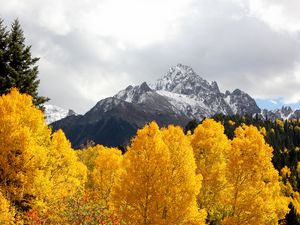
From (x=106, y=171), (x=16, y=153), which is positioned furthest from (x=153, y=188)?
(x=106, y=171)

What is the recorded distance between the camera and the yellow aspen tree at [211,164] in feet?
126

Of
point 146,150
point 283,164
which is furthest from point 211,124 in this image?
point 283,164

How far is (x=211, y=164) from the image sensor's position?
4009 centimetres

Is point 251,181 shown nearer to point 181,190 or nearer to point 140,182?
point 181,190

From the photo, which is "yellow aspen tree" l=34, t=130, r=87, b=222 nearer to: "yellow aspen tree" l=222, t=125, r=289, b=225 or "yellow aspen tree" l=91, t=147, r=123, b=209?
"yellow aspen tree" l=91, t=147, r=123, b=209

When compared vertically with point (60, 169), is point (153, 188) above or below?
below

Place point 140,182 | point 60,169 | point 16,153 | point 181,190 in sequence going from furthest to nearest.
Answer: point 60,169 → point 16,153 → point 181,190 → point 140,182

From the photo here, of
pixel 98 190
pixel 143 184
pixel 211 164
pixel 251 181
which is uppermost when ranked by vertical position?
pixel 211 164

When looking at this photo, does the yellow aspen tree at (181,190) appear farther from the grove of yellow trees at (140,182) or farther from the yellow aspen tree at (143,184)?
the yellow aspen tree at (143,184)

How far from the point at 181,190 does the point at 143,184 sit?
2.93m

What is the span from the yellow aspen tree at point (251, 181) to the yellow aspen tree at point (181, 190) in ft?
18.2

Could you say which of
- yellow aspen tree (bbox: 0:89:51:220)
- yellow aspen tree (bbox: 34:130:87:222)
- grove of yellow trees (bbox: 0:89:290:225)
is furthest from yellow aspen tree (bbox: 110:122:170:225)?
yellow aspen tree (bbox: 34:130:87:222)

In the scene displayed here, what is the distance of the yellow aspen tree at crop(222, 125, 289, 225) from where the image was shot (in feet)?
105

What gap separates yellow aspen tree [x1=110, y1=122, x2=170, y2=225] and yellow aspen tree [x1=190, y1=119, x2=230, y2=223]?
1153 cm
